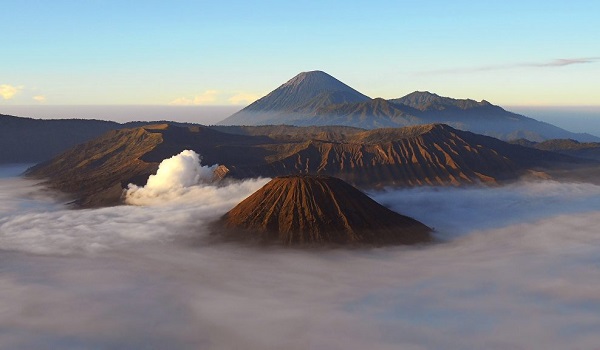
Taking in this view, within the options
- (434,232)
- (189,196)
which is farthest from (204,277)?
(189,196)

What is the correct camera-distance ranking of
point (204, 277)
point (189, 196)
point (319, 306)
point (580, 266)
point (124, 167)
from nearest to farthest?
1. point (319, 306)
2. point (204, 277)
3. point (580, 266)
4. point (189, 196)
5. point (124, 167)

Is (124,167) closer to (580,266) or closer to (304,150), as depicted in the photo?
(304,150)

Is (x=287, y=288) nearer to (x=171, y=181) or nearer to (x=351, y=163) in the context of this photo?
(x=171, y=181)

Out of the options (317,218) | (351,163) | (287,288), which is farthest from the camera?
(351,163)

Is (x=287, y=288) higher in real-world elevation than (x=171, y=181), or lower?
lower

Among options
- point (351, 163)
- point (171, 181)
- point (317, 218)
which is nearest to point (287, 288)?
point (317, 218)
